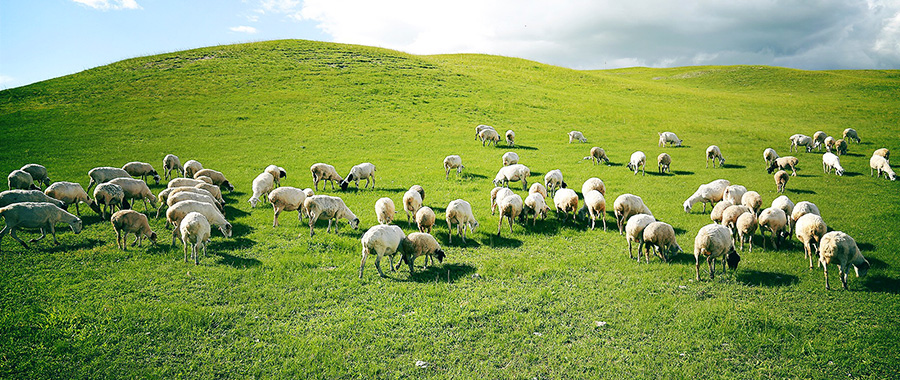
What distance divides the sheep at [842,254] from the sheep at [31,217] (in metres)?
22.4

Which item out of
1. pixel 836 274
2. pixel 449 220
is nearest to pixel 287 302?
pixel 449 220

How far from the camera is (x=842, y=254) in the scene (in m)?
10.3

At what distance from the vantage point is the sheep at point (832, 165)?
24.6 m

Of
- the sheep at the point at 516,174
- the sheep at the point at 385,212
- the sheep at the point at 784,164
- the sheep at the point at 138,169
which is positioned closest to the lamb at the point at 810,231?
the sheep at the point at 516,174

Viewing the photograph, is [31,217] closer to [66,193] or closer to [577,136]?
[66,193]

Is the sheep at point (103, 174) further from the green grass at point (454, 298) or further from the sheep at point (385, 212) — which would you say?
the sheep at point (385, 212)

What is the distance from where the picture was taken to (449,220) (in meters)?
14.2

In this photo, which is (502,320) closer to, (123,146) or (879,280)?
(879,280)

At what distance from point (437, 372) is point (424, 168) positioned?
20.3 m

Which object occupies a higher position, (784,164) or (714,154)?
(714,154)

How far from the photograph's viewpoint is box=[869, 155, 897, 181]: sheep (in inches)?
904

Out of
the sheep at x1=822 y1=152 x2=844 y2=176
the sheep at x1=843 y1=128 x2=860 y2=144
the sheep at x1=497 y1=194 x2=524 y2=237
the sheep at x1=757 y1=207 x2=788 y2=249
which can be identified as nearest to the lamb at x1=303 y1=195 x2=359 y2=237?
the sheep at x1=497 y1=194 x2=524 y2=237

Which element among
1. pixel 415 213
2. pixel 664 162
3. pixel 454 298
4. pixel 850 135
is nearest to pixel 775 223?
pixel 454 298

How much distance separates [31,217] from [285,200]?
738 cm
